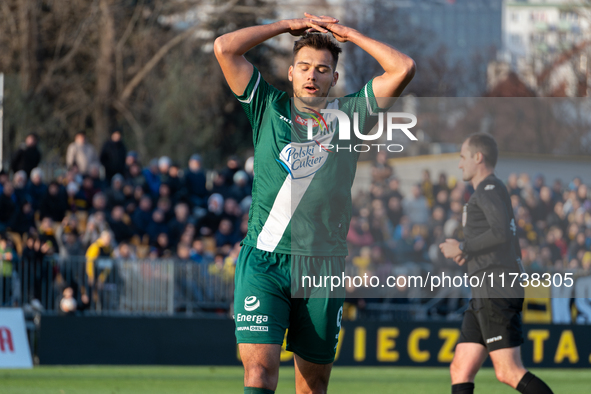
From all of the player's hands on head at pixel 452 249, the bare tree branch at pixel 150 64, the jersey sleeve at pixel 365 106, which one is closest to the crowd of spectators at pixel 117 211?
the player's hands on head at pixel 452 249

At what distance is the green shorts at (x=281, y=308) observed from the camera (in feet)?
16.3

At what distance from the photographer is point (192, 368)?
523 inches

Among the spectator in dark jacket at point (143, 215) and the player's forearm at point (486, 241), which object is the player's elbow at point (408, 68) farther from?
the spectator in dark jacket at point (143, 215)

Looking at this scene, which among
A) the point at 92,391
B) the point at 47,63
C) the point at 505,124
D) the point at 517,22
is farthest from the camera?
the point at 517,22

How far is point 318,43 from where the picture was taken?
5176mm

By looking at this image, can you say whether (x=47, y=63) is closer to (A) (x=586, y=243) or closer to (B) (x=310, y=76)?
(A) (x=586, y=243)

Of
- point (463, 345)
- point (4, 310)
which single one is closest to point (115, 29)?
point (4, 310)

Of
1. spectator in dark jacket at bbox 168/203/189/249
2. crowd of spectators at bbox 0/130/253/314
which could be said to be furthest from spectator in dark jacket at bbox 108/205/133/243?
spectator in dark jacket at bbox 168/203/189/249

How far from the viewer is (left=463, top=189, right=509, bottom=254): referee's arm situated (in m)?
6.47

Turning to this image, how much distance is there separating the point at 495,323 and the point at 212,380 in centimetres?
618

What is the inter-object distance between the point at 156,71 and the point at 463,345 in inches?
961

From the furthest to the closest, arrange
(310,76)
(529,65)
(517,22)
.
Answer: (517,22) < (529,65) < (310,76)

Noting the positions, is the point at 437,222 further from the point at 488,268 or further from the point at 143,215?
the point at 488,268

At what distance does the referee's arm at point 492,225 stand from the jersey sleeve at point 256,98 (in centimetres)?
207
